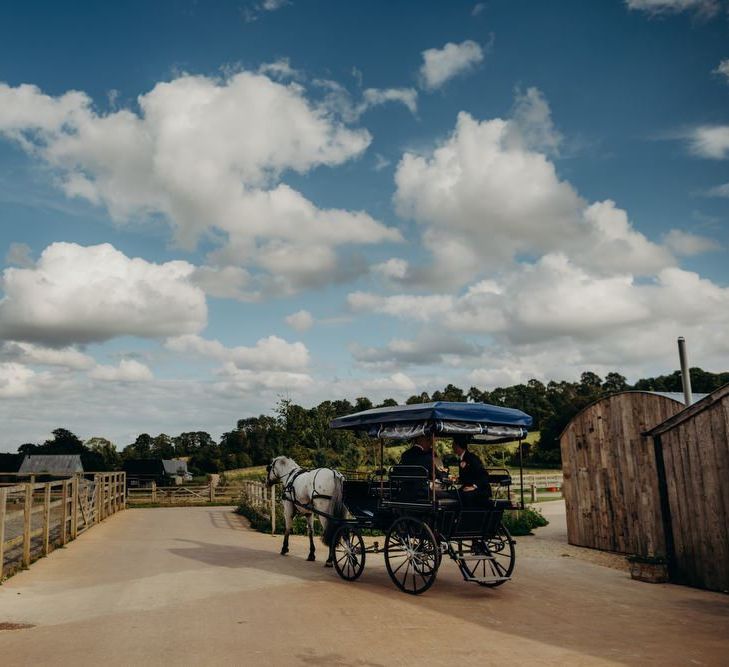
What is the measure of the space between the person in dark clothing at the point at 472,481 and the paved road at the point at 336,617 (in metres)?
1.29

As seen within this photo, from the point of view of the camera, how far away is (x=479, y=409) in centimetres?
930

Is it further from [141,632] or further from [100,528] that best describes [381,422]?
[100,528]

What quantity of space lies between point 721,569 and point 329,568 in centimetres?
631

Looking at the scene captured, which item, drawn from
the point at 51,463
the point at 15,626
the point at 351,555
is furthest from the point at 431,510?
the point at 51,463

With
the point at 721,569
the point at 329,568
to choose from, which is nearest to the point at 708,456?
the point at 721,569

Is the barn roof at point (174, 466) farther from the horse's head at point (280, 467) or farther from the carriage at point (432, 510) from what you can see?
the carriage at point (432, 510)

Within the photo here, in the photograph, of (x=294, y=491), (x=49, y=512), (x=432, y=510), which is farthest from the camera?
(x=49, y=512)

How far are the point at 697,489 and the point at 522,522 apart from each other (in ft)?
27.8

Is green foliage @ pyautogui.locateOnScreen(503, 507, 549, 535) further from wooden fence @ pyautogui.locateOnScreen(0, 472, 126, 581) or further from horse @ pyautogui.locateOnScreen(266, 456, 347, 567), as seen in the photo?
wooden fence @ pyautogui.locateOnScreen(0, 472, 126, 581)

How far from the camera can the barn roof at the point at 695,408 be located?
9.45 m

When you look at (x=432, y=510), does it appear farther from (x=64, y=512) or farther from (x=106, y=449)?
(x=106, y=449)

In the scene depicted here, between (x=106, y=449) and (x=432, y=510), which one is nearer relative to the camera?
(x=432, y=510)

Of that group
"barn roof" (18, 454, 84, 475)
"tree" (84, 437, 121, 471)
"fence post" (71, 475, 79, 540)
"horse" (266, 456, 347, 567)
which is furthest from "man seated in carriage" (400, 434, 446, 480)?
"tree" (84, 437, 121, 471)

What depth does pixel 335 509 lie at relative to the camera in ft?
37.4
